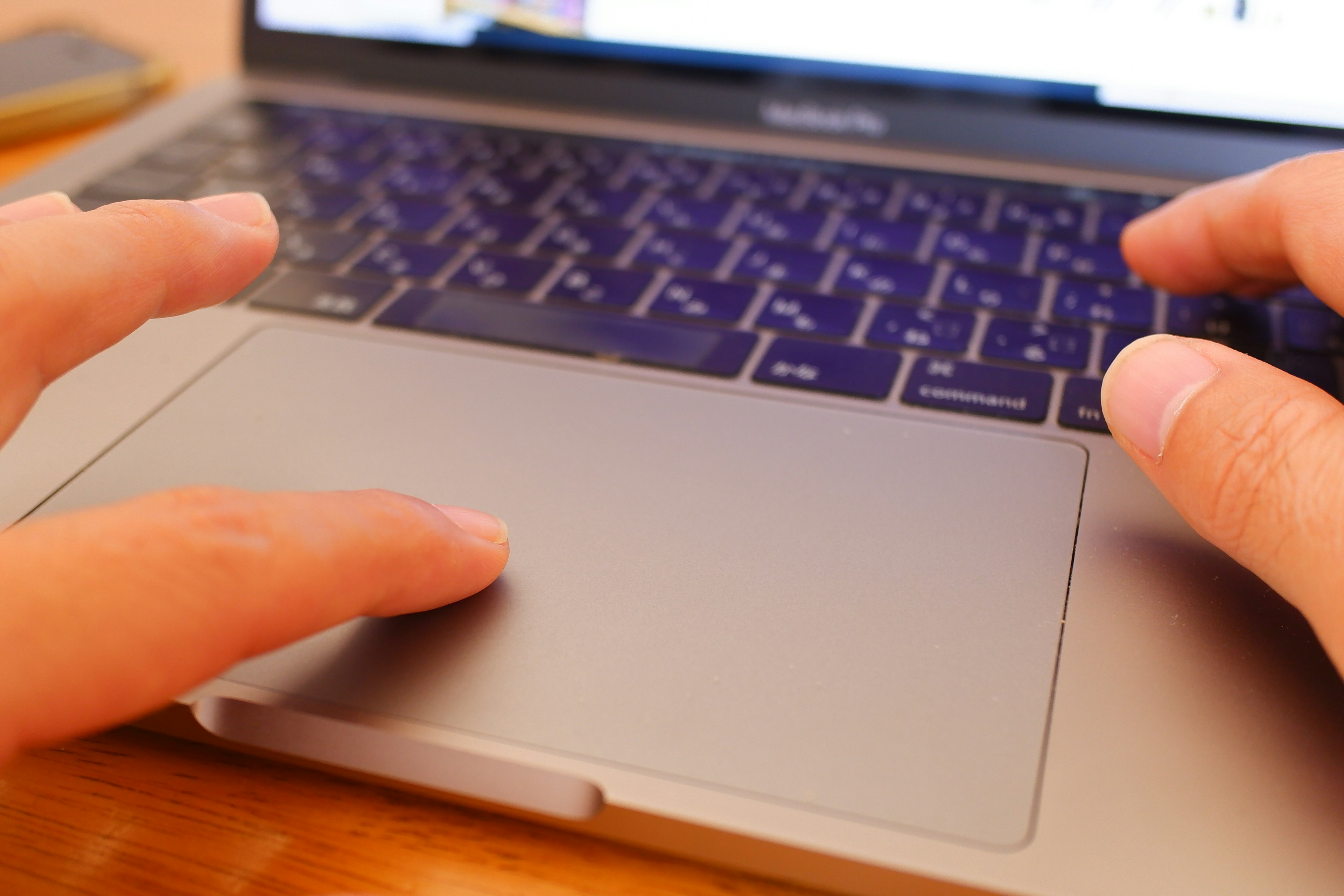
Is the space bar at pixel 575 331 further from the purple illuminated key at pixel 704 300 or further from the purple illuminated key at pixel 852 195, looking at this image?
the purple illuminated key at pixel 852 195

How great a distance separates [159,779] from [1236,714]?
393 mm

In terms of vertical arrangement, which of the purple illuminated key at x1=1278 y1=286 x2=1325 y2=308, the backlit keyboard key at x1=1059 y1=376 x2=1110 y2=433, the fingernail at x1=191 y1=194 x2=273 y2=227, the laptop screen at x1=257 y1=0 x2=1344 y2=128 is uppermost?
the laptop screen at x1=257 y1=0 x2=1344 y2=128

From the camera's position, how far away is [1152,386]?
1.28 feet

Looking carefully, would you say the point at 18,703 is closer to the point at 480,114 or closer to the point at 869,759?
the point at 869,759

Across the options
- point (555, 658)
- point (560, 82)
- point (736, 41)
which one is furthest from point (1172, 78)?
point (555, 658)

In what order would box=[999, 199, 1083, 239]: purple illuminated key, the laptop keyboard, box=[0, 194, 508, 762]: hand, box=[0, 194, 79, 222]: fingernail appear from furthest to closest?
box=[999, 199, 1083, 239]: purple illuminated key → the laptop keyboard → box=[0, 194, 79, 222]: fingernail → box=[0, 194, 508, 762]: hand

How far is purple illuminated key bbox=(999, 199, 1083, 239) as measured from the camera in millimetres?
643

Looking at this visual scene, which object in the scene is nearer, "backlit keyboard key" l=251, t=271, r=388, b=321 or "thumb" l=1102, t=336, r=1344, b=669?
"thumb" l=1102, t=336, r=1344, b=669

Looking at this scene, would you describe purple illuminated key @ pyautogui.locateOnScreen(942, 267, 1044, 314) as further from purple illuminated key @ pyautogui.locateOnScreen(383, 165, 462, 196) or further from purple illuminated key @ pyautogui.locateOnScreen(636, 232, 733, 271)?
purple illuminated key @ pyautogui.locateOnScreen(383, 165, 462, 196)

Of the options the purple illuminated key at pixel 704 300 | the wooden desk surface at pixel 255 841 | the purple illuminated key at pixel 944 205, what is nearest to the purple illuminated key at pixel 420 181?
the purple illuminated key at pixel 704 300

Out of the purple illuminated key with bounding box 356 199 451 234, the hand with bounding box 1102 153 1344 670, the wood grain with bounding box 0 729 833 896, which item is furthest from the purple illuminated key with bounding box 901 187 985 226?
the wood grain with bounding box 0 729 833 896

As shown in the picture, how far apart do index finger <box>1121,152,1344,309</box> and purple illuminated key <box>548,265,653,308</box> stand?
28 cm

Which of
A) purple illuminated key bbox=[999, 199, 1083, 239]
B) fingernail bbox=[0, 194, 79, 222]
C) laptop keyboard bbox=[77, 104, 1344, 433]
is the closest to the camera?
fingernail bbox=[0, 194, 79, 222]

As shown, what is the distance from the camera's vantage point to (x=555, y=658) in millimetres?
366
